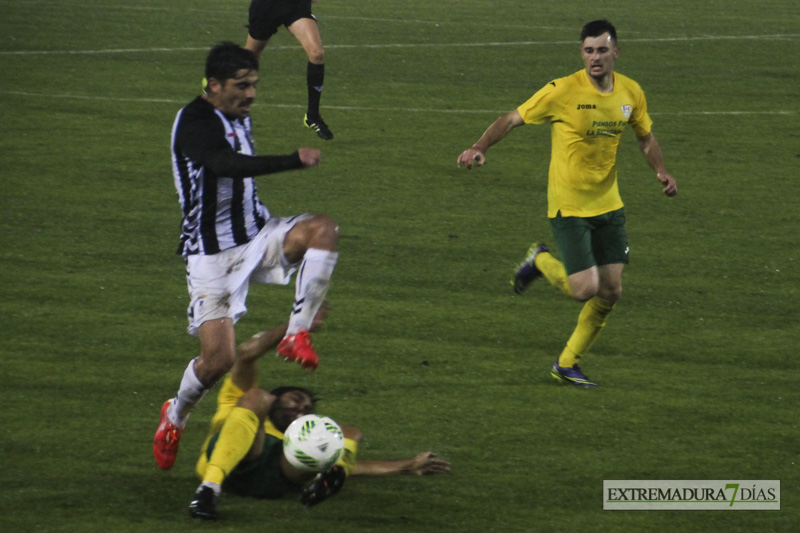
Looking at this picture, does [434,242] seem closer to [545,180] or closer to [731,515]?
[545,180]

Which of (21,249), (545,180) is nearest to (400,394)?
(21,249)

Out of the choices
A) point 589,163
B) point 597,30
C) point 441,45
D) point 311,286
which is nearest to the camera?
point 311,286

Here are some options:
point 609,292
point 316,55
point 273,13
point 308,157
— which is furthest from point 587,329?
point 273,13

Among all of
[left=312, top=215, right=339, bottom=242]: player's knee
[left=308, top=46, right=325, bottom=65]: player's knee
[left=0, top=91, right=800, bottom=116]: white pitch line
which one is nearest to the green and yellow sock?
[left=312, top=215, right=339, bottom=242]: player's knee

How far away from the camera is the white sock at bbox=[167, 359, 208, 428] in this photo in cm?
658

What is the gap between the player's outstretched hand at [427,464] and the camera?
6.52 meters

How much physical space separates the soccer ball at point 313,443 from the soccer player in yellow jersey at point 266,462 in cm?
18

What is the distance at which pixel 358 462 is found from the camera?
6480 millimetres

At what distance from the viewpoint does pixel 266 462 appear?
624cm

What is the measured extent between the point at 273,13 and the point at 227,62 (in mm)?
7156

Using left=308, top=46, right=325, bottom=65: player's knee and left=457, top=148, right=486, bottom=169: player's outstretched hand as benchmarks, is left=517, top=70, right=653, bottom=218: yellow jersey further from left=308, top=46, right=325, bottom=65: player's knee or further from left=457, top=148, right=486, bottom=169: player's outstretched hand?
left=308, top=46, right=325, bottom=65: player's knee

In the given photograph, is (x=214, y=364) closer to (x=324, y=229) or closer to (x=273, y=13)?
(x=324, y=229)

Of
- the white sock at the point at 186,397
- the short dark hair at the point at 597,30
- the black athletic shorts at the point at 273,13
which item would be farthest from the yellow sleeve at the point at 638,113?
the black athletic shorts at the point at 273,13

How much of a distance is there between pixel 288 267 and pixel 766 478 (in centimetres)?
276
